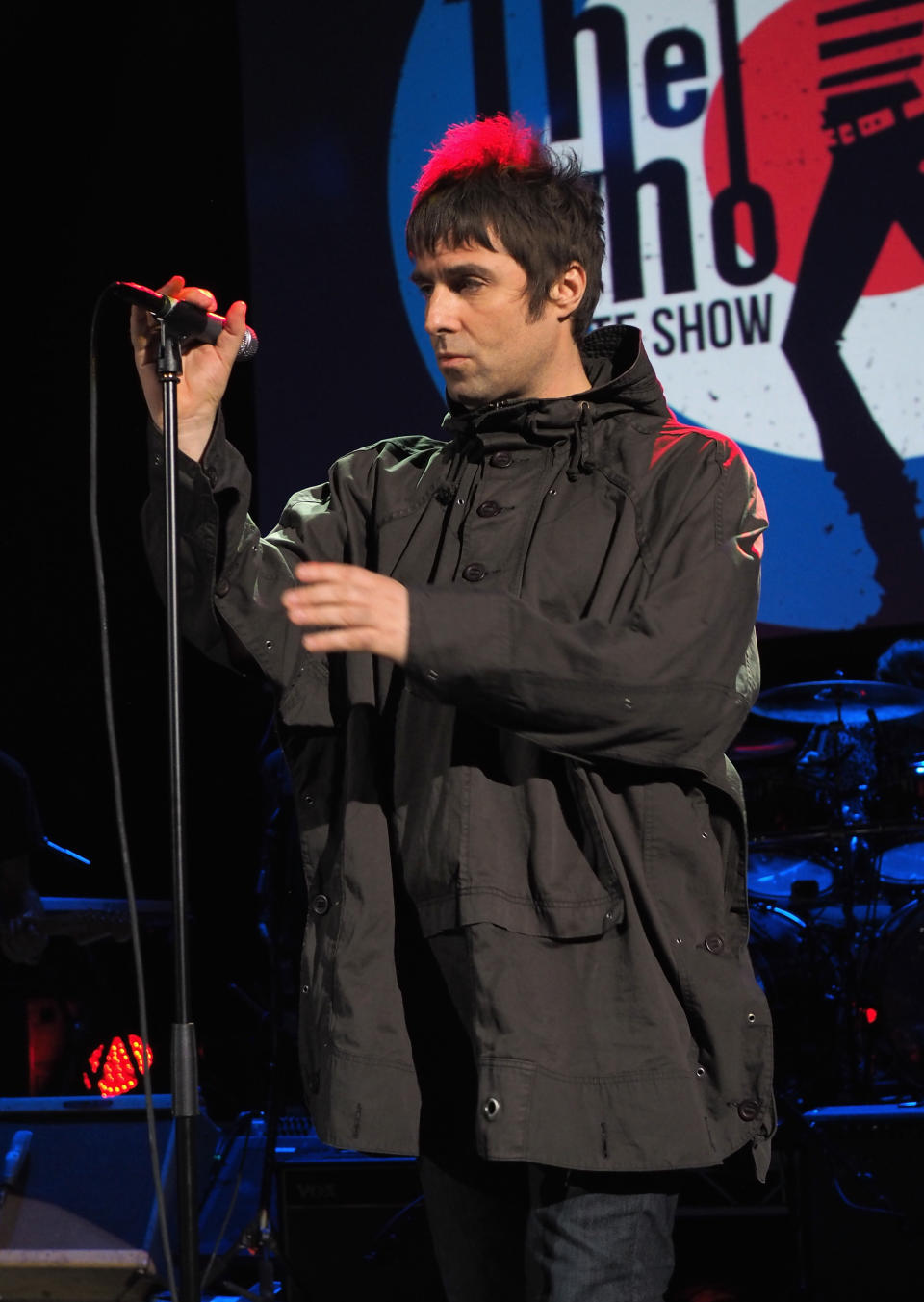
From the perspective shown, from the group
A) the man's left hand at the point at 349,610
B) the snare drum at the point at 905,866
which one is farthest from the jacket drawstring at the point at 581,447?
the snare drum at the point at 905,866

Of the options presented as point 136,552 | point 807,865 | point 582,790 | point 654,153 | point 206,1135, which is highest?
point 654,153

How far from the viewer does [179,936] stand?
1397 millimetres

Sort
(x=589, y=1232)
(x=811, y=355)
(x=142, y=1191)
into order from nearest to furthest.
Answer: (x=589, y=1232) → (x=142, y=1191) → (x=811, y=355)

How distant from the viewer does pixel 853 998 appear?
4230 millimetres

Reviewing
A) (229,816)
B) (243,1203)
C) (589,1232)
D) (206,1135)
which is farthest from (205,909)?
(589,1232)

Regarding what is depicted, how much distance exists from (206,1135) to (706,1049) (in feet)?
7.88

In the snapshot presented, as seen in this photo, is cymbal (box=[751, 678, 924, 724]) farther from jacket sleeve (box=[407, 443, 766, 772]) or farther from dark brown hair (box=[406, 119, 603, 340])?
jacket sleeve (box=[407, 443, 766, 772])

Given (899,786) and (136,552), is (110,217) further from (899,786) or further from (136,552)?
(899,786)

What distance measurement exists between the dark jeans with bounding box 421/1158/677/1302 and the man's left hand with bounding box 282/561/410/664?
56 centimetres

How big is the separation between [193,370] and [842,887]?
344 cm

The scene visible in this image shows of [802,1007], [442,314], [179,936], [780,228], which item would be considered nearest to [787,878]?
[802,1007]

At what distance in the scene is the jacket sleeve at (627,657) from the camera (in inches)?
50.8

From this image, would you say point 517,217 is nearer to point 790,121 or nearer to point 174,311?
point 174,311

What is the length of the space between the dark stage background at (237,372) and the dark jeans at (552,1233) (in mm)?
2979
